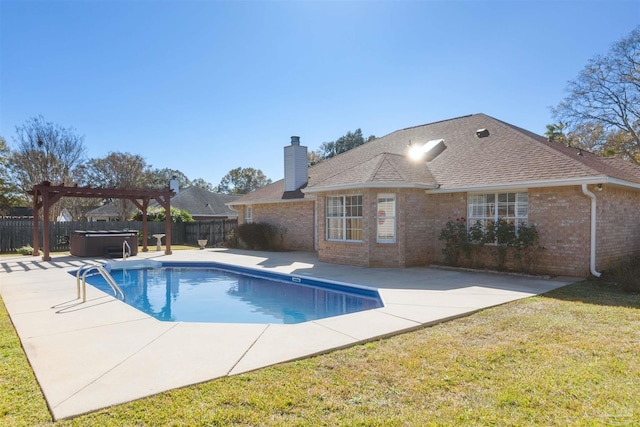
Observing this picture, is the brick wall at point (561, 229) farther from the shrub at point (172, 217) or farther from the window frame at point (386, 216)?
the shrub at point (172, 217)

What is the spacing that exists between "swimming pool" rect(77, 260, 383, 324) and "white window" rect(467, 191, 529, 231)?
5.49m

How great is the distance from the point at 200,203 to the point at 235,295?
29.5 metres

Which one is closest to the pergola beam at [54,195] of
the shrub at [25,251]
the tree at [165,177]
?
the shrub at [25,251]

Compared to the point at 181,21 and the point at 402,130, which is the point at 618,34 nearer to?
the point at 402,130

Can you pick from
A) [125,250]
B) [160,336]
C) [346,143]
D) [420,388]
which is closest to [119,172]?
[125,250]

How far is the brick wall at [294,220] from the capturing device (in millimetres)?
18844

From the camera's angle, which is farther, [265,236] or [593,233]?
[265,236]

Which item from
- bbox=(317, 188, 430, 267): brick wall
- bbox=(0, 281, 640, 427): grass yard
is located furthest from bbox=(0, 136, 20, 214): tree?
bbox=(0, 281, 640, 427): grass yard

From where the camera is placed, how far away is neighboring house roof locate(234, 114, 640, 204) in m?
10.7

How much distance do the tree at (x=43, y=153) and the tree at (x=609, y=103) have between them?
3823 centimetres

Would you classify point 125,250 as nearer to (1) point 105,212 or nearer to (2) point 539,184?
(2) point 539,184

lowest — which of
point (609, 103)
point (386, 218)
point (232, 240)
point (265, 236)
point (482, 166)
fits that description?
point (232, 240)

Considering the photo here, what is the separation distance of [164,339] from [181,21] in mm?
11808

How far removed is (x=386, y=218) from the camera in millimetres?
12602
